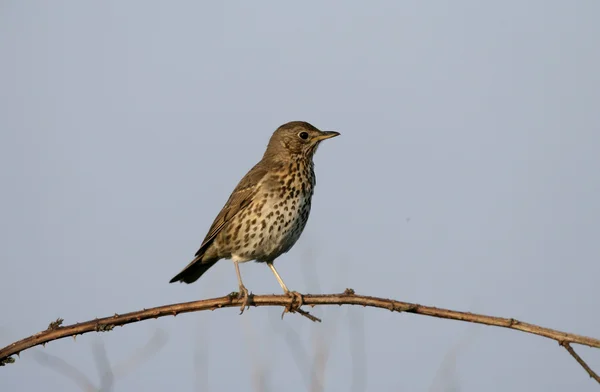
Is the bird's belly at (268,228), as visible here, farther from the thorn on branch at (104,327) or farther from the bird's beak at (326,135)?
the thorn on branch at (104,327)

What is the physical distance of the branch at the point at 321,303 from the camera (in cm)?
436

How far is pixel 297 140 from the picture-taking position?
9.66 metres

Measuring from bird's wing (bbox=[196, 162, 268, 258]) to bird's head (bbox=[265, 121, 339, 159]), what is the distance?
384 millimetres

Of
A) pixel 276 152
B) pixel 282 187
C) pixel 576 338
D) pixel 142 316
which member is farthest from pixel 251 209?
pixel 576 338

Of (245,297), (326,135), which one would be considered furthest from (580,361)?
(326,135)

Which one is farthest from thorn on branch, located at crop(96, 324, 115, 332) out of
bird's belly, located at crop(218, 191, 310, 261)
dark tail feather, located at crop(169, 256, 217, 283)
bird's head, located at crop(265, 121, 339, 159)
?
bird's head, located at crop(265, 121, 339, 159)

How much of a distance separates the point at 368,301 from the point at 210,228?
4.37 m

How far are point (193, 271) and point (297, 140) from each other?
187 centimetres

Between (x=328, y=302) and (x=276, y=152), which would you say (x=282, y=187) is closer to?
(x=276, y=152)

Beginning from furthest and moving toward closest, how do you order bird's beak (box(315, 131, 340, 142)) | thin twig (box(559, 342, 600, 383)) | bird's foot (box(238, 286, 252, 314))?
bird's beak (box(315, 131, 340, 142)) → bird's foot (box(238, 286, 252, 314)) → thin twig (box(559, 342, 600, 383))

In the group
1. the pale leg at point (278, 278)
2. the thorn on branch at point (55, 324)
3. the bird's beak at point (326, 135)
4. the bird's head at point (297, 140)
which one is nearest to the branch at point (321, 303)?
the thorn on branch at point (55, 324)

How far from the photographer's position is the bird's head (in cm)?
953

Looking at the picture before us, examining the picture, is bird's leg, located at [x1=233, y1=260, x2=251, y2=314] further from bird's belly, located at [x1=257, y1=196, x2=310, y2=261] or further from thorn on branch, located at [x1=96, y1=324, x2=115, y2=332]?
thorn on branch, located at [x1=96, y1=324, x2=115, y2=332]

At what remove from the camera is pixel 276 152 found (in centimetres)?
962
